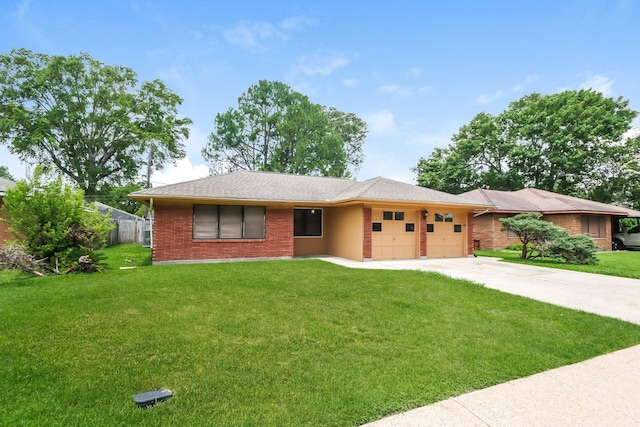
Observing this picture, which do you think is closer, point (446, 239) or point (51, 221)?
point (51, 221)

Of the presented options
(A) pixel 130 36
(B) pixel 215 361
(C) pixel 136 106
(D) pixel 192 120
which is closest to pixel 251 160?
(D) pixel 192 120

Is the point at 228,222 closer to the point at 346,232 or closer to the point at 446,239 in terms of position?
the point at 346,232

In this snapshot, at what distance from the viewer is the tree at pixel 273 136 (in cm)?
3188

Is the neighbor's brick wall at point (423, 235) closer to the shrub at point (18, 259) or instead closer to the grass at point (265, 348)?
the grass at point (265, 348)

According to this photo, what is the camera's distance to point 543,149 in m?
27.3

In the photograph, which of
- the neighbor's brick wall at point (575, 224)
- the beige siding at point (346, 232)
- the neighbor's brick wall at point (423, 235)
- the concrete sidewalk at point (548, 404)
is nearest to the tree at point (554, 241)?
the neighbor's brick wall at point (423, 235)

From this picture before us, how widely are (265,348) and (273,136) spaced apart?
104 ft

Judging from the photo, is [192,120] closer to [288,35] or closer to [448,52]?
[288,35]

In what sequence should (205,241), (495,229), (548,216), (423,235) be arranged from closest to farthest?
(205,241) < (423,235) < (495,229) < (548,216)

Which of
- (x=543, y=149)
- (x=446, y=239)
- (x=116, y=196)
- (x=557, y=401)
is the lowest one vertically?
(x=557, y=401)

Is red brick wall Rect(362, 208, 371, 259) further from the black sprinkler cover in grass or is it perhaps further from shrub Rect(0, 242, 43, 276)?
shrub Rect(0, 242, 43, 276)

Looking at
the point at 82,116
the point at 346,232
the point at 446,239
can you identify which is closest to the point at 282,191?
the point at 346,232

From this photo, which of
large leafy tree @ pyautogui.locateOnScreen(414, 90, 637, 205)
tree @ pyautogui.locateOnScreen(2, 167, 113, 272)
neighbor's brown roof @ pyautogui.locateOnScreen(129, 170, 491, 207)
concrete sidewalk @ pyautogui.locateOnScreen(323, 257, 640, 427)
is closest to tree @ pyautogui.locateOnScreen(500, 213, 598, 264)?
neighbor's brown roof @ pyautogui.locateOnScreen(129, 170, 491, 207)

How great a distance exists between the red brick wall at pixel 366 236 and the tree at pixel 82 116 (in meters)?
19.6
